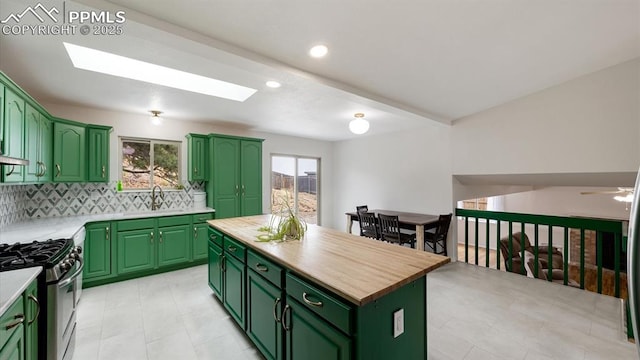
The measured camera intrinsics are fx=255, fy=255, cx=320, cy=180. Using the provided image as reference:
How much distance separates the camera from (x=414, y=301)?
1560 mm

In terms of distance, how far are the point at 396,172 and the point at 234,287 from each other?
4.07 meters

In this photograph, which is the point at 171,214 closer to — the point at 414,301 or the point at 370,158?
the point at 414,301

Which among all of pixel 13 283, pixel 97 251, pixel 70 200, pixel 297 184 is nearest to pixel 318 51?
pixel 13 283

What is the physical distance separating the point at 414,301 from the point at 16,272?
2.34 metres

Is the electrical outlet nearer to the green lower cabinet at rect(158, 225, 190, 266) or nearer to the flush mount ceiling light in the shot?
the flush mount ceiling light

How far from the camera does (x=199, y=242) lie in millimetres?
4023

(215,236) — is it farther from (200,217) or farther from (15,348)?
(15,348)

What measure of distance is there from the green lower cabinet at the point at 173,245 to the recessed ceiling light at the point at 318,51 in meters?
3.19

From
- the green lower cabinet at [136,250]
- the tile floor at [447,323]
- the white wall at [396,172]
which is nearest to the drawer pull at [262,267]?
the tile floor at [447,323]

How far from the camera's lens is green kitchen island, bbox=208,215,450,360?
Answer: 127 cm

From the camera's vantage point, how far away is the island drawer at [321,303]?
1257 mm

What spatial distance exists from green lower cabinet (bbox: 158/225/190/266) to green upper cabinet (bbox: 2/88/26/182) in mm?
1700

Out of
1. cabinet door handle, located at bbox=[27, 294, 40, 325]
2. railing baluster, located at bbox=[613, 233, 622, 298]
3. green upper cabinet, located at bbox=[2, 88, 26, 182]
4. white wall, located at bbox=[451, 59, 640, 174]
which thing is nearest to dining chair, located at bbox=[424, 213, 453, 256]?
white wall, located at bbox=[451, 59, 640, 174]

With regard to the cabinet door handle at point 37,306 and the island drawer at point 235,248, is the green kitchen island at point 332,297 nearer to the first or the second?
the island drawer at point 235,248
